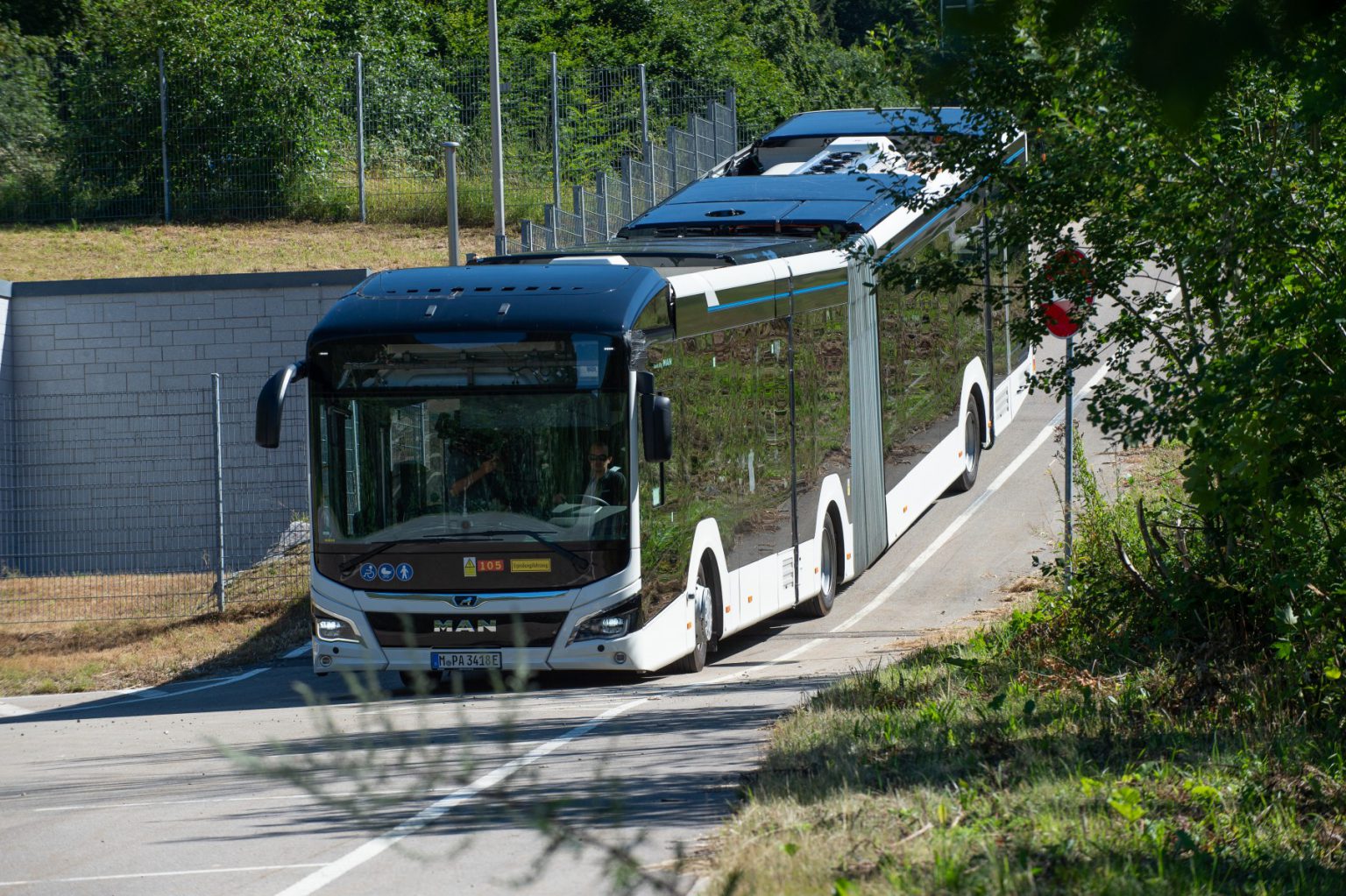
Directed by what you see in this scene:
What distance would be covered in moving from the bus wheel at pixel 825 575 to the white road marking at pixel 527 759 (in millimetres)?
298

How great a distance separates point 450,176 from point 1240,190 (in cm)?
1227

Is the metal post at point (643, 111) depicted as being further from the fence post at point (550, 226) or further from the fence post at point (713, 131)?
the fence post at point (550, 226)

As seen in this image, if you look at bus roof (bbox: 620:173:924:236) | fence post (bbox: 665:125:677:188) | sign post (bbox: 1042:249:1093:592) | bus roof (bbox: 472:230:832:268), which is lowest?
sign post (bbox: 1042:249:1093:592)

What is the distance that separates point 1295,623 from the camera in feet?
26.4

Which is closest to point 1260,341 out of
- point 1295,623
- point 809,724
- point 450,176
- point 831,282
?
point 1295,623

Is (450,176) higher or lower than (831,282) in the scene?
higher

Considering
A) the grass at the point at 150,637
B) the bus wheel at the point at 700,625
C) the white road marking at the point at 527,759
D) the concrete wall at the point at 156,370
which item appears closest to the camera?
the white road marking at the point at 527,759

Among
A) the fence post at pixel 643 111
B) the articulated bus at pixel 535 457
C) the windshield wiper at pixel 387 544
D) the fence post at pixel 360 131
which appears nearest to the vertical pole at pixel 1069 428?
the articulated bus at pixel 535 457

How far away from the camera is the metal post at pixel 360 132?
29.6 m

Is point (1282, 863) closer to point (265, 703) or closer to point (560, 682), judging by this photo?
point (560, 682)

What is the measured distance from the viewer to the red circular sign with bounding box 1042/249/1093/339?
9.36 meters

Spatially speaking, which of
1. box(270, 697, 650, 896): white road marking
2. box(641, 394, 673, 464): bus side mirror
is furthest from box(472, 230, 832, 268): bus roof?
box(270, 697, 650, 896): white road marking

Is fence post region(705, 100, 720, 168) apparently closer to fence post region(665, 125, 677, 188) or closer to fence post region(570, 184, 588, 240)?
fence post region(665, 125, 677, 188)

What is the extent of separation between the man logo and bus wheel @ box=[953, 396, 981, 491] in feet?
30.9
